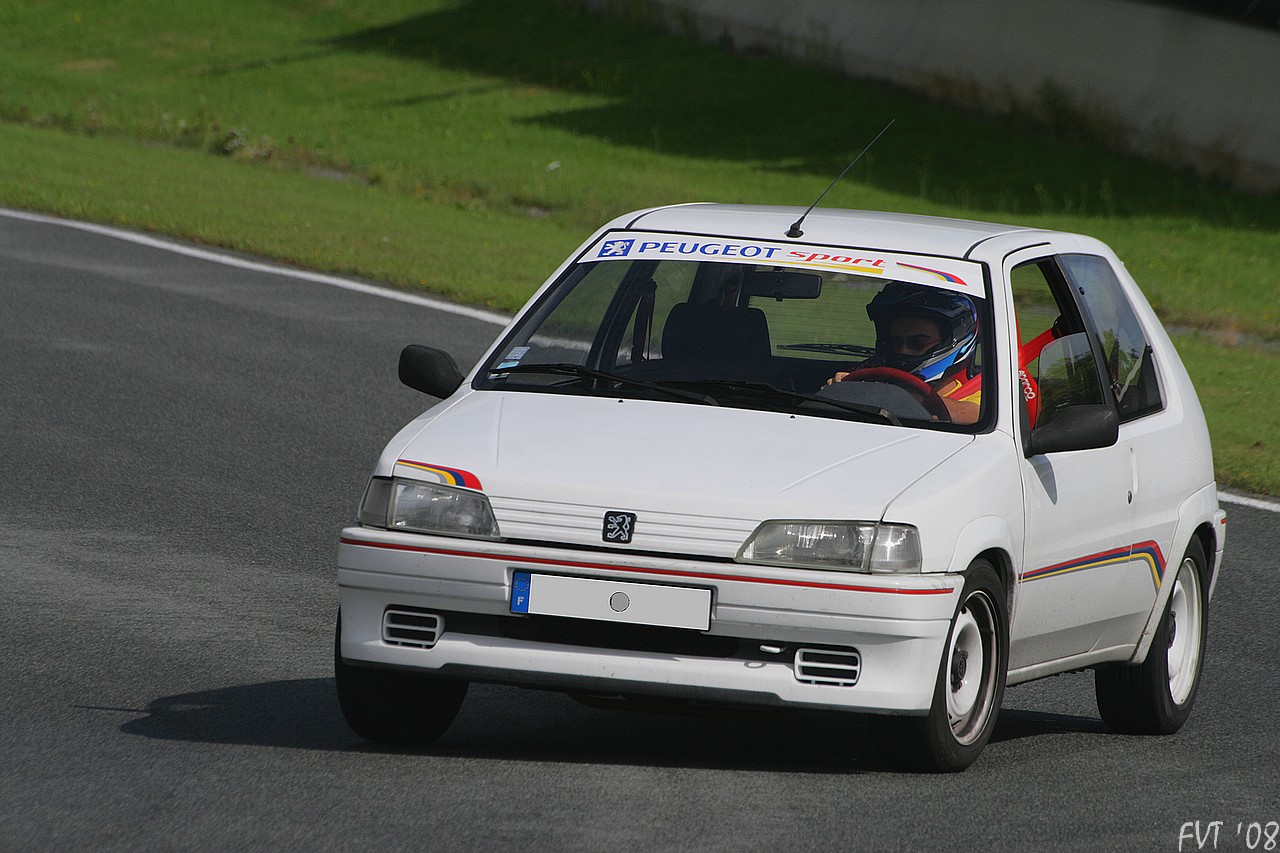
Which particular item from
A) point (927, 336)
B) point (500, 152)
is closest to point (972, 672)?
point (927, 336)

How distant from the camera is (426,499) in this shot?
226 inches

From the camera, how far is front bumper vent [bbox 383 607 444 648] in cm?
571

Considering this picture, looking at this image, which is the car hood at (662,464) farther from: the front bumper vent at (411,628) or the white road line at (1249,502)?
the white road line at (1249,502)

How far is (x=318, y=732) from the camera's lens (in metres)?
6.20

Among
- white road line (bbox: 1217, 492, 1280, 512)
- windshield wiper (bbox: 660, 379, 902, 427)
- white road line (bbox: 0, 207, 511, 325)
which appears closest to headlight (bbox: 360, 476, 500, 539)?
windshield wiper (bbox: 660, 379, 902, 427)

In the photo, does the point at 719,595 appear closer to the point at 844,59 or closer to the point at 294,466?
the point at 294,466

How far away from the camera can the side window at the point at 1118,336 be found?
23.9 ft

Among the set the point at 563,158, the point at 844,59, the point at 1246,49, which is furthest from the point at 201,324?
the point at 844,59

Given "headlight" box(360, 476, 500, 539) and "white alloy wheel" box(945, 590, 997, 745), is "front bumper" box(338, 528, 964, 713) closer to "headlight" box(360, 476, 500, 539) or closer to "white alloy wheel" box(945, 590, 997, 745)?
"headlight" box(360, 476, 500, 539)

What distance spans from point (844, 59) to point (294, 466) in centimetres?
2430

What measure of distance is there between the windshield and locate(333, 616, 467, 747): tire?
1.03 m

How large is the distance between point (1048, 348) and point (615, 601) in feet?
6.63

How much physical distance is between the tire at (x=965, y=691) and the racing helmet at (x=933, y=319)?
81 cm

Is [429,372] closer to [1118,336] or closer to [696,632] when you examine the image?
[696,632]
